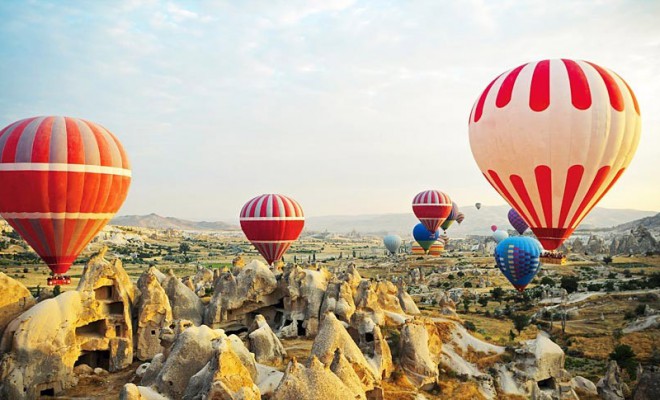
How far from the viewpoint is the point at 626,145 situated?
17.5 meters

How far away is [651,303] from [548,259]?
22.6 metres

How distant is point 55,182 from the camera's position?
1934 cm

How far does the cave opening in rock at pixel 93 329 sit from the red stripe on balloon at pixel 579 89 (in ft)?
58.7

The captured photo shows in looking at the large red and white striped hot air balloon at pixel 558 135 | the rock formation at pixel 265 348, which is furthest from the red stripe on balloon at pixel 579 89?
the rock formation at pixel 265 348

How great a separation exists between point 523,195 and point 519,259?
17.8 meters

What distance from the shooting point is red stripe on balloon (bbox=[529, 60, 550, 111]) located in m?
17.1

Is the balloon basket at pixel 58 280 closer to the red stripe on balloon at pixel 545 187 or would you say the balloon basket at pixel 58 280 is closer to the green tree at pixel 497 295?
the red stripe on balloon at pixel 545 187

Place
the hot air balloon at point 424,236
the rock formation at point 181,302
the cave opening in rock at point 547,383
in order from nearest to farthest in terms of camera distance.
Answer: the cave opening in rock at point 547,383, the rock formation at point 181,302, the hot air balloon at point 424,236

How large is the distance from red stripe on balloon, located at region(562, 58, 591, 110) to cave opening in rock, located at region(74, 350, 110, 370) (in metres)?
18.3

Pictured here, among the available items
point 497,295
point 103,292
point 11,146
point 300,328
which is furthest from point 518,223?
point 11,146

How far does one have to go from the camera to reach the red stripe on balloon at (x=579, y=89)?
16828mm

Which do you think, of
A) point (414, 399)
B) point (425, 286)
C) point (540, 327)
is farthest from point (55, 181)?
point (425, 286)

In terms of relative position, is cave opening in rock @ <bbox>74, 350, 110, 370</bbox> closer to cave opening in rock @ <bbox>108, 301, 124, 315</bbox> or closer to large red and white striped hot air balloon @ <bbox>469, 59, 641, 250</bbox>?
cave opening in rock @ <bbox>108, 301, 124, 315</bbox>

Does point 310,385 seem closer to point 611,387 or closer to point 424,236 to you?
point 611,387
